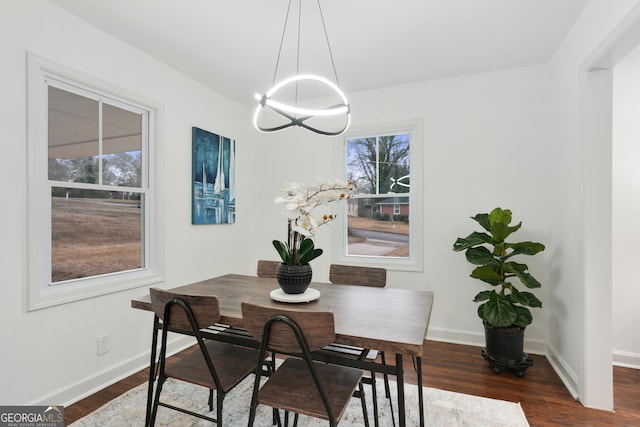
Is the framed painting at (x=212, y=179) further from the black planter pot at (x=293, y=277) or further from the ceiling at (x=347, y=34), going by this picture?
the black planter pot at (x=293, y=277)

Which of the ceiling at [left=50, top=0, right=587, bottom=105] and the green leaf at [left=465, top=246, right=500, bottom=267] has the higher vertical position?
the ceiling at [left=50, top=0, right=587, bottom=105]

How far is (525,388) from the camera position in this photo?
2.40 metres

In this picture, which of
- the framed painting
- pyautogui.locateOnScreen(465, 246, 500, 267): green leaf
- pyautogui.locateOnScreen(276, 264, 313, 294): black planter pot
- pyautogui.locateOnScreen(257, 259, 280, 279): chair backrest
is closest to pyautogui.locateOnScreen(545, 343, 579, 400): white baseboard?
pyautogui.locateOnScreen(465, 246, 500, 267): green leaf

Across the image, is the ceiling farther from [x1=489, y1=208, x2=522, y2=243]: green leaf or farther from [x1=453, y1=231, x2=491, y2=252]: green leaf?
[x1=453, y1=231, x2=491, y2=252]: green leaf

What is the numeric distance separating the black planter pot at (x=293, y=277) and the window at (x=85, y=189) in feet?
5.03

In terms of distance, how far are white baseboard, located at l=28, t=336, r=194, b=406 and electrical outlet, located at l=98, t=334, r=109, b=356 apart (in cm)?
15

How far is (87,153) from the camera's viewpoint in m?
2.40

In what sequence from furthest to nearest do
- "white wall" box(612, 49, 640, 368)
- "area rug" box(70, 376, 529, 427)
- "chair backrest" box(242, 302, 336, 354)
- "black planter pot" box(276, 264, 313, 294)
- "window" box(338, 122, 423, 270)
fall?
"window" box(338, 122, 423, 270) → "white wall" box(612, 49, 640, 368) → "area rug" box(70, 376, 529, 427) → "black planter pot" box(276, 264, 313, 294) → "chair backrest" box(242, 302, 336, 354)

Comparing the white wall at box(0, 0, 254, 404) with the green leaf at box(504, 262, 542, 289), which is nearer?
the white wall at box(0, 0, 254, 404)

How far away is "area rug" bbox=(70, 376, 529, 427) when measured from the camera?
1990 mm

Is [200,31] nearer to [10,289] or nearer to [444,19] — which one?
[444,19]

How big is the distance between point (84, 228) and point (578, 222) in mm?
3541

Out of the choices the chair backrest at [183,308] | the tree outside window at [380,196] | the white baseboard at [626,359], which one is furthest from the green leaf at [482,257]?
the chair backrest at [183,308]

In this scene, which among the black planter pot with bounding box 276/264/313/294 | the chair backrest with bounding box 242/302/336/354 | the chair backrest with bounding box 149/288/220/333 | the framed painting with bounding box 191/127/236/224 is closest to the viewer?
the chair backrest with bounding box 242/302/336/354
